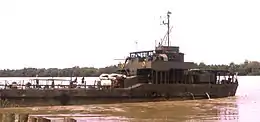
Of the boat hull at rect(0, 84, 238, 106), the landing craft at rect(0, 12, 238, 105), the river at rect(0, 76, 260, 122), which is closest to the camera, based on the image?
the river at rect(0, 76, 260, 122)

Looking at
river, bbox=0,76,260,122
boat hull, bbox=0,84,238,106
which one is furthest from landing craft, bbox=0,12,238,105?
river, bbox=0,76,260,122

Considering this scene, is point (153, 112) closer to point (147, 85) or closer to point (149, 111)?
point (149, 111)

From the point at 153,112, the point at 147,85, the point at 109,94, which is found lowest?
the point at 153,112

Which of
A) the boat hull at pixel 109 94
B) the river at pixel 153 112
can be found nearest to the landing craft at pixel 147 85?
the boat hull at pixel 109 94

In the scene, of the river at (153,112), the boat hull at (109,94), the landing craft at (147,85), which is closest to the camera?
the river at (153,112)

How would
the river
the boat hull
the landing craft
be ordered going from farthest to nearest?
the landing craft → the boat hull → the river

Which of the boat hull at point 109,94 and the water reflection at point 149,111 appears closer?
the water reflection at point 149,111

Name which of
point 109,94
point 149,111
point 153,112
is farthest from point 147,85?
point 153,112

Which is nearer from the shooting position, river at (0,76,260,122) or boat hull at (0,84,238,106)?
river at (0,76,260,122)

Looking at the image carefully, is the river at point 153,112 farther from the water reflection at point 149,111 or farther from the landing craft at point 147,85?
the landing craft at point 147,85

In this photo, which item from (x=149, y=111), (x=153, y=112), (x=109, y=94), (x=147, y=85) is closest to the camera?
(x=153, y=112)

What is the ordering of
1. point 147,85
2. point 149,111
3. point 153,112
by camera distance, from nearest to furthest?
point 153,112 → point 149,111 → point 147,85

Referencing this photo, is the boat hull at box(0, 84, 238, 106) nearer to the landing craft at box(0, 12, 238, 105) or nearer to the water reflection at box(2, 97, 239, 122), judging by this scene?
the landing craft at box(0, 12, 238, 105)

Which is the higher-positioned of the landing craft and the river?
the landing craft
